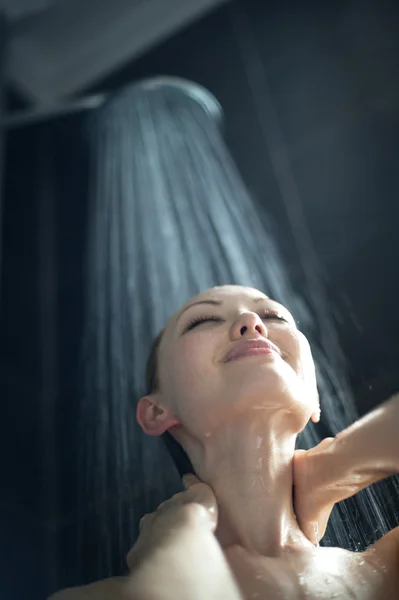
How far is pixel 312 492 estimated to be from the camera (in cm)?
85

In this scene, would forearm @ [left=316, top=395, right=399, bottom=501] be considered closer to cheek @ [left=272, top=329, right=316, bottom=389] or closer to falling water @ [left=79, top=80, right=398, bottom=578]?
cheek @ [left=272, top=329, right=316, bottom=389]

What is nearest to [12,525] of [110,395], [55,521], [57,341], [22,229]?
[55,521]

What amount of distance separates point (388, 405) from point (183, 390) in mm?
A: 261

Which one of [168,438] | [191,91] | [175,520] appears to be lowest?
[175,520]

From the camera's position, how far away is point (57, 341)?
1591 mm

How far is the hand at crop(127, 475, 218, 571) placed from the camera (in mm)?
717

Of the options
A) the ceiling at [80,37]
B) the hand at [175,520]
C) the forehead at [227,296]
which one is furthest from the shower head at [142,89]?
the hand at [175,520]

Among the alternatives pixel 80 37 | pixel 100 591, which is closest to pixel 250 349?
pixel 100 591

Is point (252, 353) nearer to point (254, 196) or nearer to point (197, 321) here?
point (197, 321)

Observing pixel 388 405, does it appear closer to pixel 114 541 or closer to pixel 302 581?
pixel 302 581

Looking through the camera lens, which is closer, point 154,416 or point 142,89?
point 154,416

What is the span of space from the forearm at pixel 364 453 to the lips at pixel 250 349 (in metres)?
0.14

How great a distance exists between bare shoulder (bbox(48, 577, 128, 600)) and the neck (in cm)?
18

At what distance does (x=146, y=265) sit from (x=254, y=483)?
0.90m
